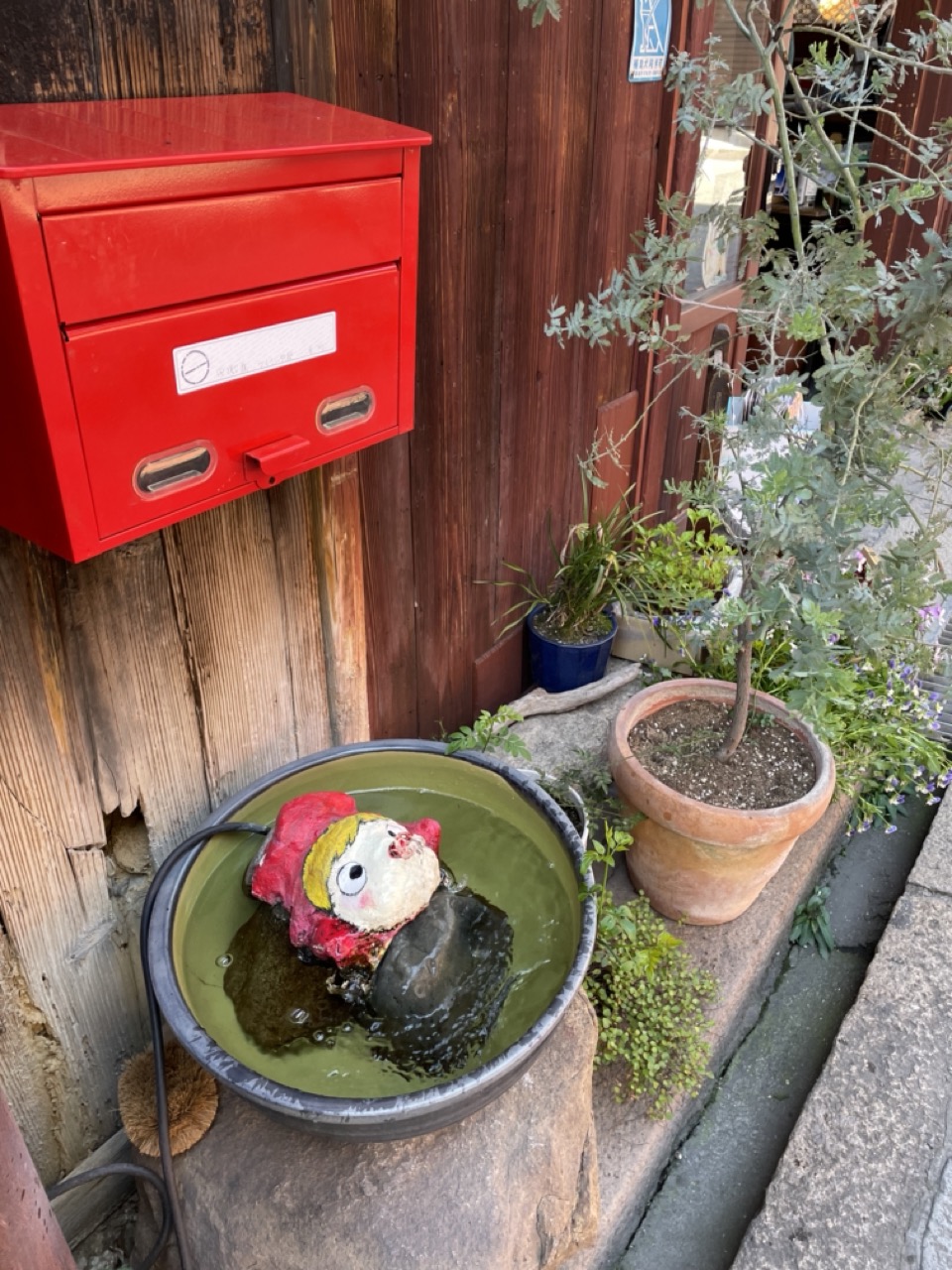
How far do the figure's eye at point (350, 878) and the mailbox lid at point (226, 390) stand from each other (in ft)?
2.36

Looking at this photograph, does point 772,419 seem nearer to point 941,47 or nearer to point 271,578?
point 941,47

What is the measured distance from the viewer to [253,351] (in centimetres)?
127

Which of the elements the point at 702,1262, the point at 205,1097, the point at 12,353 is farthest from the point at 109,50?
the point at 702,1262

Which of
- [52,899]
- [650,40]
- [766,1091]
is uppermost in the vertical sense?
[650,40]

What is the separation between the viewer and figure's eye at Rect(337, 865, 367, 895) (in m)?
1.67

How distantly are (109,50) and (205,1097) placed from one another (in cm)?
178

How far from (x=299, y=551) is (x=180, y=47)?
90cm

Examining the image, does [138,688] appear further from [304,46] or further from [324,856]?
[304,46]

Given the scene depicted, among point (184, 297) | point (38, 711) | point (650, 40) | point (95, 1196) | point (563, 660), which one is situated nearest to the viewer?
point (184, 297)

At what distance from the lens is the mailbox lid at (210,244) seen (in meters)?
1.05

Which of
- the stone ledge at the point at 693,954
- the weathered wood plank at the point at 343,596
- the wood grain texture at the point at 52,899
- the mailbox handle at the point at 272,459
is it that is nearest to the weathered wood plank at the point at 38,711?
the wood grain texture at the point at 52,899

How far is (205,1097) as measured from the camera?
1.78 m

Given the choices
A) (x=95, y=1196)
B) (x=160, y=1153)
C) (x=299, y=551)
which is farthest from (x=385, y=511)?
(x=95, y=1196)

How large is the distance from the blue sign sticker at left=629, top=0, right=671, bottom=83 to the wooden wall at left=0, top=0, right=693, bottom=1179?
49mm
